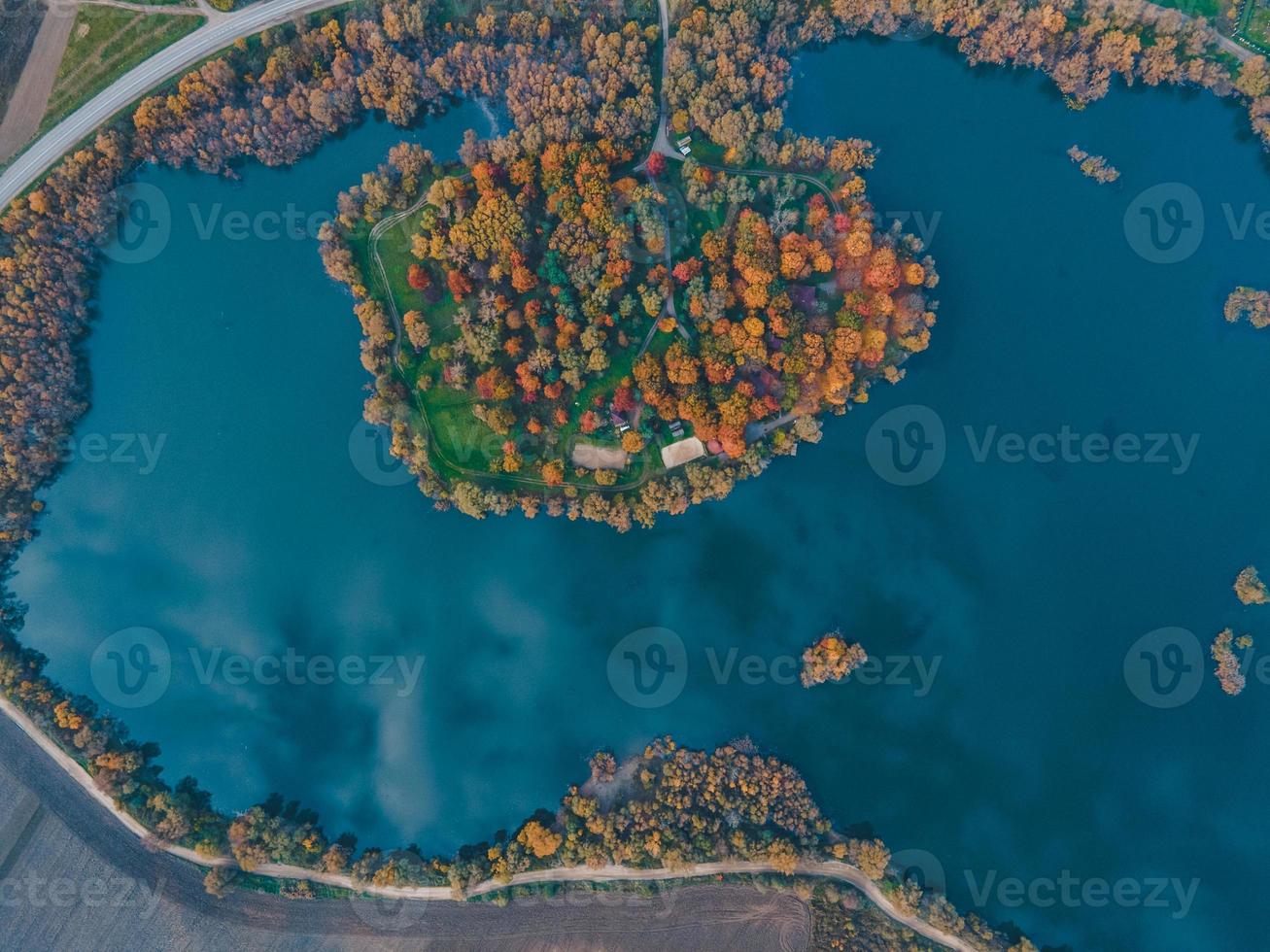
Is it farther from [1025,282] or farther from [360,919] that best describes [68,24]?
[1025,282]

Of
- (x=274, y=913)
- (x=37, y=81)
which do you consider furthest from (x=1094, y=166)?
(x=274, y=913)

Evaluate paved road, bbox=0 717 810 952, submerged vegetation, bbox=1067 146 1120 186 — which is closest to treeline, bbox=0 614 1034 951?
paved road, bbox=0 717 810 952

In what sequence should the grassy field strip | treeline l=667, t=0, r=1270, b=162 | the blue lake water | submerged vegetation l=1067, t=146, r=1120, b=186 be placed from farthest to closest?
submerged vegetation l=1067, t=146, r=1120, b=186
the blue lake water
the grassy field strip
treeline l=667, t=0, r=1270, b=162

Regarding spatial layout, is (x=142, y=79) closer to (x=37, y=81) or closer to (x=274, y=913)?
(x=37, y=81)

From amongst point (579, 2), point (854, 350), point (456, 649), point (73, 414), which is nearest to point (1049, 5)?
point (854, 350)

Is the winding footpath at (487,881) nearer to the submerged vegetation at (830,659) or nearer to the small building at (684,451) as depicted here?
the submerged vegetation at (830,659)

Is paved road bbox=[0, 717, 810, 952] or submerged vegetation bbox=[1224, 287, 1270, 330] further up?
submerged vegetation bbox=[1224, 287, 1270, 330]

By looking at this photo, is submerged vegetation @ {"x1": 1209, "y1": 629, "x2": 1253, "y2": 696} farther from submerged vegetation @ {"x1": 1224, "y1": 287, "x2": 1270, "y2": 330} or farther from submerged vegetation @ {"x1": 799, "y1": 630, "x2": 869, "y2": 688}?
submerged vegetation @ {"x1": 799, "y1": 630, "x2": 869, "y2": 688}
